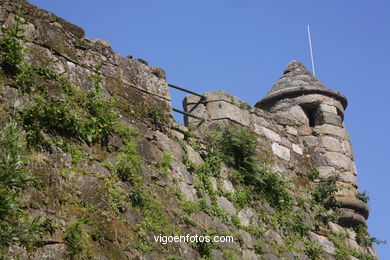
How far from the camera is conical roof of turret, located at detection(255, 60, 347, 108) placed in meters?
9.69

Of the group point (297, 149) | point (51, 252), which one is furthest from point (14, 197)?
point (297, 149)

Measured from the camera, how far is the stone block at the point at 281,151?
29.1 ft

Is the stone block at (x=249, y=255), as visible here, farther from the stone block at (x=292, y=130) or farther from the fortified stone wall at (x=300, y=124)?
the stone block at (x=292, y=130)

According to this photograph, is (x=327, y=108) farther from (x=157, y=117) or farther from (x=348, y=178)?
(x=157, y=117)

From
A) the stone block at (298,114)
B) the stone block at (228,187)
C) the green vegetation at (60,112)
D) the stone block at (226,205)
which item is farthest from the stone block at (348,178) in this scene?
the green vegetation at (60,112)

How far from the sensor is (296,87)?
970 cm

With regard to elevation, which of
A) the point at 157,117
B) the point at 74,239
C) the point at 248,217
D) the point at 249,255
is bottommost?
the point at 74,239

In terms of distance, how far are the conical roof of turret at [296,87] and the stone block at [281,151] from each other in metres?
1.04

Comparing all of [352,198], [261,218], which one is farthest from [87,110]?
[352,198]

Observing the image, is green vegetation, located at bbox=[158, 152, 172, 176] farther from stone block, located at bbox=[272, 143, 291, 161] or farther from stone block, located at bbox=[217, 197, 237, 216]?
stone block, located at bbox=[272, 143, 291, 161]

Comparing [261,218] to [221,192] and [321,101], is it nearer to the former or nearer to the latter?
[221,192]

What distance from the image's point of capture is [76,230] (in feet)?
16.2

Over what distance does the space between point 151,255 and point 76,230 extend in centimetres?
85

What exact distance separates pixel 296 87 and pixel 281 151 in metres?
1.19
